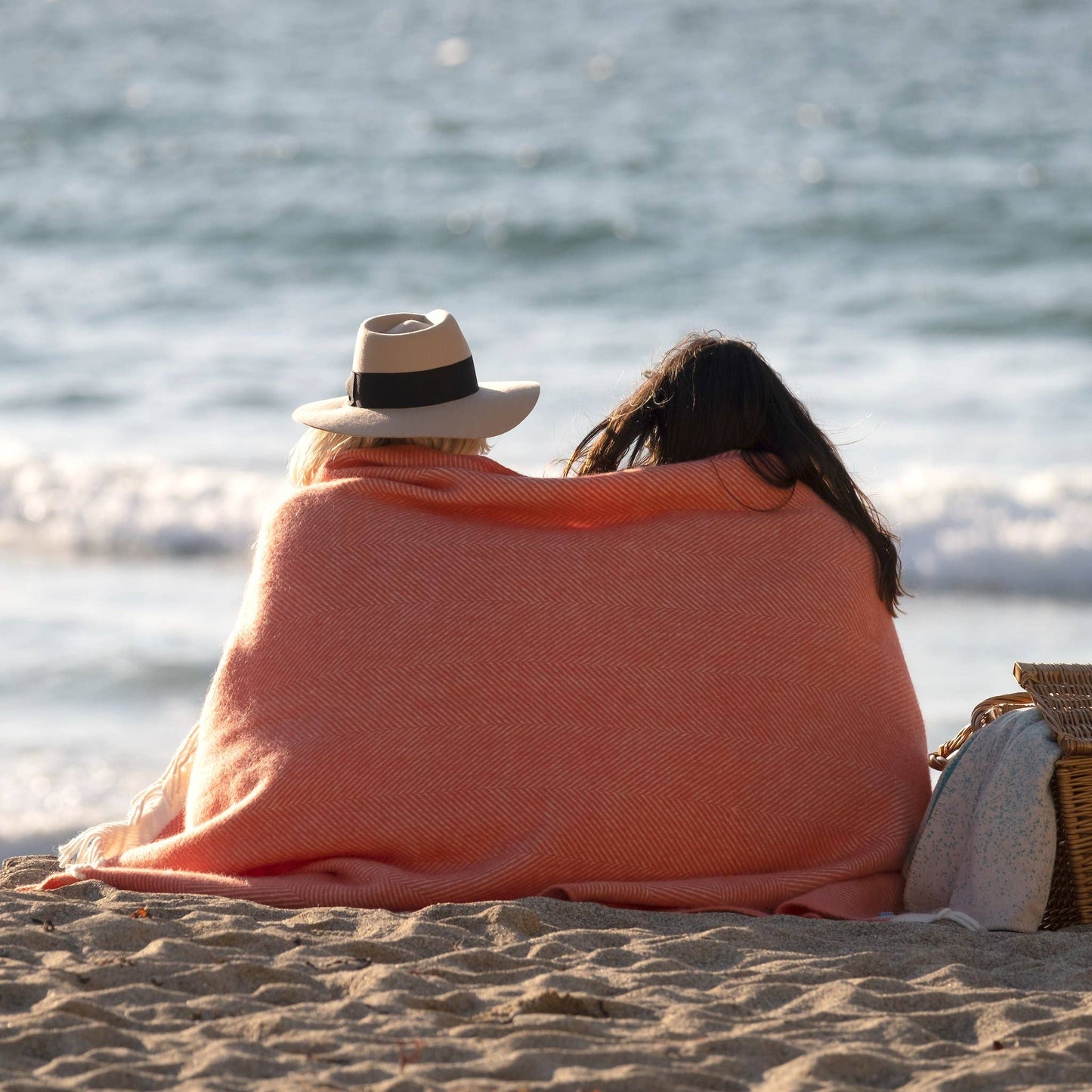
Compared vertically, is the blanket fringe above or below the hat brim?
below

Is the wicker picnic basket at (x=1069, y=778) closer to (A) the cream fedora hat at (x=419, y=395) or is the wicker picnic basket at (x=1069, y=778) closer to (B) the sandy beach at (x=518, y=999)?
(B) the sandy beach at (x=518, y=999)

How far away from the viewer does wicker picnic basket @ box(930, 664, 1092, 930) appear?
297cm

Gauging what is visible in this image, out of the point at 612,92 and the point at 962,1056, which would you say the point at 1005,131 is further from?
the point at 962,1056

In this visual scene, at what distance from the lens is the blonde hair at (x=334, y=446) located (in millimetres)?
3258

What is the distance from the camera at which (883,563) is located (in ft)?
10.9

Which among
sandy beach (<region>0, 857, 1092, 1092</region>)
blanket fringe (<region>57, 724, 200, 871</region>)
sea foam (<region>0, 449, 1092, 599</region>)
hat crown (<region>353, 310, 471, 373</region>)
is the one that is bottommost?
sandy beach (<region>0, 857, 1092, 1092</region>)

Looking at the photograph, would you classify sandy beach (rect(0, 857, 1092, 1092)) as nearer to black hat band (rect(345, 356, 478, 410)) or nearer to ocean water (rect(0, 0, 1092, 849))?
black hat band (rect(345, 356, 478, 410))

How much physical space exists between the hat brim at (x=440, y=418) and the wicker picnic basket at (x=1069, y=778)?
1116 millimetres

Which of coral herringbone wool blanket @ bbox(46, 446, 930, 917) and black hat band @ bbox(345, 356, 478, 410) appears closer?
coral herringbone wool blanket @ bbox(46, 446, 930, 917)

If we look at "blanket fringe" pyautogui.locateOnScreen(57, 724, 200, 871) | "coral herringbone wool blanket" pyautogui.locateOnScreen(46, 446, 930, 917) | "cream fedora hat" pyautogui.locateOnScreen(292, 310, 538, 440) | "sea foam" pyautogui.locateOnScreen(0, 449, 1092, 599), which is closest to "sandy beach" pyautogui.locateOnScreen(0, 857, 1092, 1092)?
"coral herringbone wool blanket" pyautogui.locateOnScreen(46, 446, 930, 917)

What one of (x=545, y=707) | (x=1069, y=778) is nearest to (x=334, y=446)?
(x=545, y=707)

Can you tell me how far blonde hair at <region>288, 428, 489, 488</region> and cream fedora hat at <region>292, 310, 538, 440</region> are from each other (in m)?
0.03

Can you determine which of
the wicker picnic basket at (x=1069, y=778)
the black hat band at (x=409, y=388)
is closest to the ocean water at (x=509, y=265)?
the black hat band at (x=409, y=388)

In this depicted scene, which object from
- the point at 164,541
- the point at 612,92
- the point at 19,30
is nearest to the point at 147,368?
the point at 164,541
